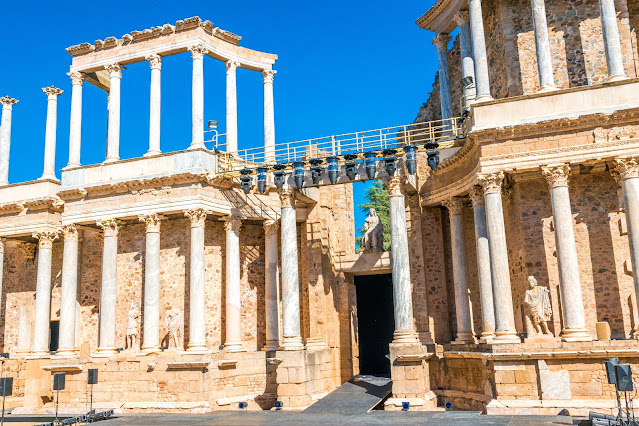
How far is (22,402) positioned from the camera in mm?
27359

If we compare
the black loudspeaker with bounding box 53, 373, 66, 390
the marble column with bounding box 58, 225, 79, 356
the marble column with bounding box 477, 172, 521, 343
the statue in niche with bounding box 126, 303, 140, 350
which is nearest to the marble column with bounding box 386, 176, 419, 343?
the marble column with bounding box 477, 172, 521, 343

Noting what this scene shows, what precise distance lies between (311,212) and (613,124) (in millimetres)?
13005

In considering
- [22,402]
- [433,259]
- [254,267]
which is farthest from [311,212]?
[22,402]

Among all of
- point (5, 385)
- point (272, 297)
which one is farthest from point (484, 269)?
point (5, 385)

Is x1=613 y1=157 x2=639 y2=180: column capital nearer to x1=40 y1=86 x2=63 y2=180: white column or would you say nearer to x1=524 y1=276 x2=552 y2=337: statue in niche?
x1=524 y1=276 x2=552 y2=337: statue in niche

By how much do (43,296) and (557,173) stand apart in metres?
22.0

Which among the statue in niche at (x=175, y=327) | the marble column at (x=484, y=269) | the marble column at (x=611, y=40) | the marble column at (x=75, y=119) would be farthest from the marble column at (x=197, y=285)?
the marble column at (x=611, y=40)

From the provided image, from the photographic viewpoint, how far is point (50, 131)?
30047 mm

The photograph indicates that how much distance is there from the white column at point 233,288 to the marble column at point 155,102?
452 centimetres

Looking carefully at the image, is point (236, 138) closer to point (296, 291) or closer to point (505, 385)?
point (296, 291)

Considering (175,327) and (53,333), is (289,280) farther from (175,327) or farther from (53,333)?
(53,333)

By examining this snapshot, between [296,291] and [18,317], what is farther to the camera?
[18,317]

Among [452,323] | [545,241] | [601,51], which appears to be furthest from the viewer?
[452,323]

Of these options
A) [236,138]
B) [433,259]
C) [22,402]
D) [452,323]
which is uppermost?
[236,138]
